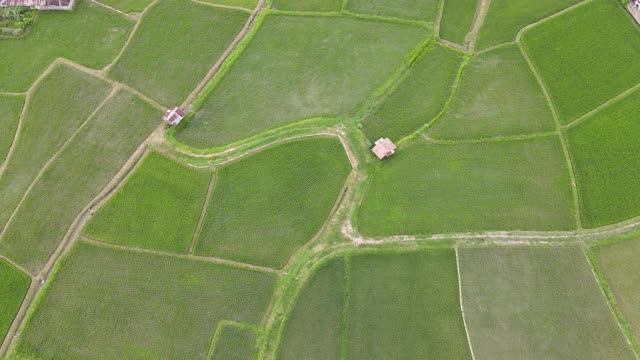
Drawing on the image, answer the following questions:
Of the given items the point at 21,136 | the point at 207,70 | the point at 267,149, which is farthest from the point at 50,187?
the point at 267,149

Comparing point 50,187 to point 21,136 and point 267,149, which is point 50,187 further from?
point 267,149

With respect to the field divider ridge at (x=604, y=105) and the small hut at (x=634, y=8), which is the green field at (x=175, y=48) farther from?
the small hut at (x=634, y=8)

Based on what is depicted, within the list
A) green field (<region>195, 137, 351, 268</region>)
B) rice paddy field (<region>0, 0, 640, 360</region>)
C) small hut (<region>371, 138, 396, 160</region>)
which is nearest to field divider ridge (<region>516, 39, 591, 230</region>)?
rice paddy field (<region>0, 0, 640, 360</region>)

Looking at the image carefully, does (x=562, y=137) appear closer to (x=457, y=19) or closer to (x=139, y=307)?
(x=457, y=19)

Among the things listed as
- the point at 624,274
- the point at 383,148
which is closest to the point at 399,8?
the point at 383,148

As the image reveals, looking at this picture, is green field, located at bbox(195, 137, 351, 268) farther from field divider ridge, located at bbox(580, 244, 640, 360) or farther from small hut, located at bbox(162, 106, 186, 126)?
field divider ridge, located at bbox(580, 244, 640, 360)

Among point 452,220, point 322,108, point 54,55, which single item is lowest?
point 452,220
